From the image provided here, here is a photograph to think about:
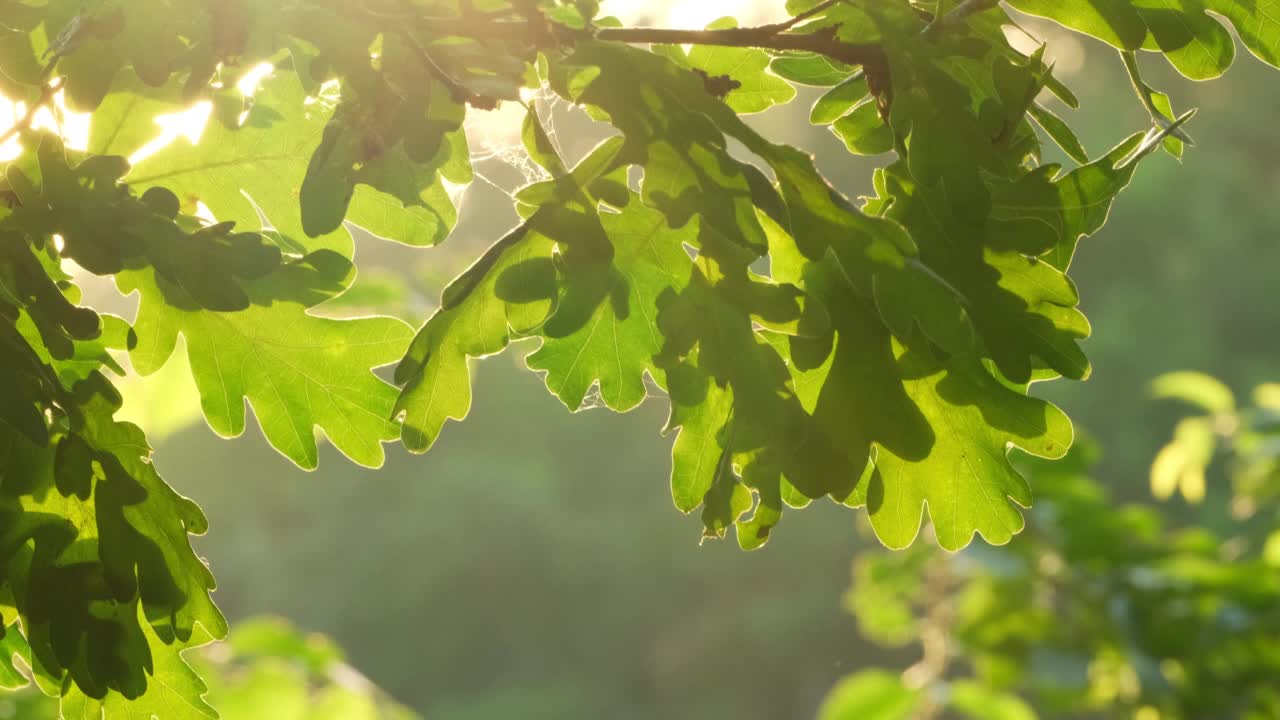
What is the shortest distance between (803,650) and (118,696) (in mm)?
26971

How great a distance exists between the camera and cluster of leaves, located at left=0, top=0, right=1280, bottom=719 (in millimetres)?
880

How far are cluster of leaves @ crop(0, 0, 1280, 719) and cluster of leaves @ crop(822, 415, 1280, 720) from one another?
2.53m

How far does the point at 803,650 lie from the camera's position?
88.7ft

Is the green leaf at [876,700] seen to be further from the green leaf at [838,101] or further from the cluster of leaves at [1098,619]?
the green leaf at [838,101]

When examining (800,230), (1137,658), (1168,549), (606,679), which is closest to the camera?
(800,230)

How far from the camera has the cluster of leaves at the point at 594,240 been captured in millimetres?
880

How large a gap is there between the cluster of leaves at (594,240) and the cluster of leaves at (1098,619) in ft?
8.31

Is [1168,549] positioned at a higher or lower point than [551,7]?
lower

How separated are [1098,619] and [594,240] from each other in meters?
3.69

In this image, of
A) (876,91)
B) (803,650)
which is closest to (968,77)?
(876,91)

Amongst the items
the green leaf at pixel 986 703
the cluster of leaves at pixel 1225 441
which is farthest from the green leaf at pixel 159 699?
the green leaf at pixel 986 703

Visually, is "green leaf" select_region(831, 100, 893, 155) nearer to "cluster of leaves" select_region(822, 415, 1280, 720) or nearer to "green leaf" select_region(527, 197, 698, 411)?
"green leaf" select_region(527, 197, 698, 411)

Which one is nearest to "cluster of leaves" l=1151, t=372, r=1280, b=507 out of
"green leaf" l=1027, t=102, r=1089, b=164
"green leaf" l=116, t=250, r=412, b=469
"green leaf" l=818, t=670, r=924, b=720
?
"green leaf" l=818, t=670, r=924, b=720

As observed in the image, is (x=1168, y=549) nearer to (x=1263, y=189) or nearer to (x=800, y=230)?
(x=800, y=230)
